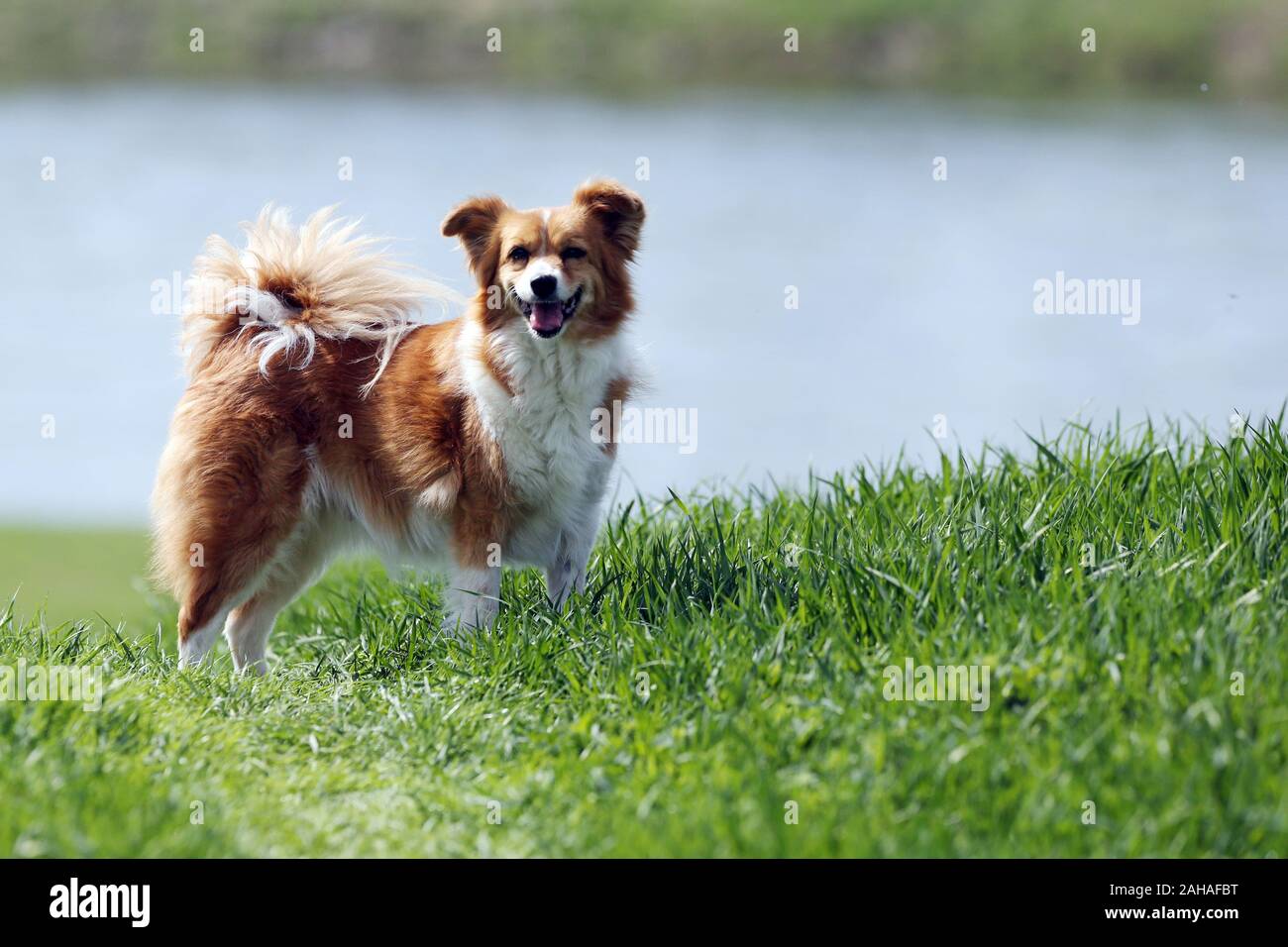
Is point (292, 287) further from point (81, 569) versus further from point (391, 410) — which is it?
point (81, 569)

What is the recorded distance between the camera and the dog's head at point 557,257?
505 cm

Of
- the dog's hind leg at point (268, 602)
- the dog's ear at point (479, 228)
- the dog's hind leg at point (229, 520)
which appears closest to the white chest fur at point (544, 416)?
the dog's ear at point (479, 228)

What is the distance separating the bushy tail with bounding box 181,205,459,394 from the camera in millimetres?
5660

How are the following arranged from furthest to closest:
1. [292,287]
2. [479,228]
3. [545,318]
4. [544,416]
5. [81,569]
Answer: [81,569], [292,287], [479,228], [544,416], [545,318]

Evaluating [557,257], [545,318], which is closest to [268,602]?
[545,318]

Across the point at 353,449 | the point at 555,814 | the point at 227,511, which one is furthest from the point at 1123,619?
the point at 227,511

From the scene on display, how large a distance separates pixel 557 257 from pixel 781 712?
1958 mm

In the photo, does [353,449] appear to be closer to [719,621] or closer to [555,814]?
[719,621]

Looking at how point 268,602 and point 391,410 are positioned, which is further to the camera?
point 268,602

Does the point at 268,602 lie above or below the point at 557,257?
below

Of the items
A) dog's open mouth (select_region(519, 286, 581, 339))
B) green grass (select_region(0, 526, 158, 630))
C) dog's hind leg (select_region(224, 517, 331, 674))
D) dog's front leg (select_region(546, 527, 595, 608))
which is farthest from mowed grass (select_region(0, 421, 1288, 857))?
green grass (select_region(0, 526, 158, 630))

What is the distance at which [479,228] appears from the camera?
5.36 m

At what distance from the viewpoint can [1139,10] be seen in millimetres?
24781
